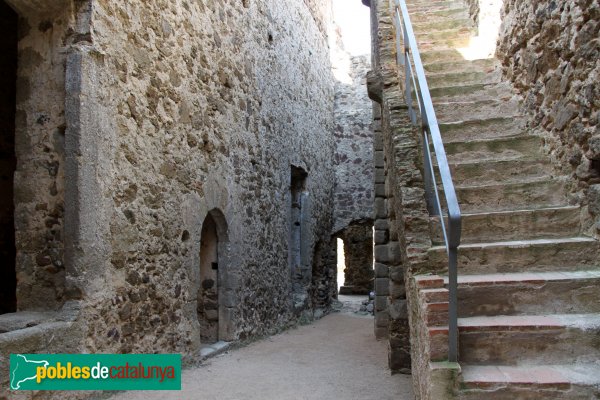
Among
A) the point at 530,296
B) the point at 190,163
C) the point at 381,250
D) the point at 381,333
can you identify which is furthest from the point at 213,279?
the point at 530,296

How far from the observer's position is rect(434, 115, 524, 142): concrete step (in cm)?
404

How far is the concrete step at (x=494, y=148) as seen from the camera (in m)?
3.80

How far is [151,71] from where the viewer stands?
4.36 meters

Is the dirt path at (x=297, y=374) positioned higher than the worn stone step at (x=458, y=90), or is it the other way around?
the worn stone step at (x=458, y=90)

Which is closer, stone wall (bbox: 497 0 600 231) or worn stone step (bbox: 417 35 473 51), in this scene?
stone wall (bbox: 497 0 600 231)

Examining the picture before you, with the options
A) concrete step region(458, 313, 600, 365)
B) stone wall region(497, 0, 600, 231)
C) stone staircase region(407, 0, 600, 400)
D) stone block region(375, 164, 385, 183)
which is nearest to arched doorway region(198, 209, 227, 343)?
stone block region(375, 164, 385, 183)

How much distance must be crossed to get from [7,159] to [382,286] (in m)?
4.83

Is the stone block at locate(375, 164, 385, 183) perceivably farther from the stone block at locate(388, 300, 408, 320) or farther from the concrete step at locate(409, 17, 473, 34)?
the stone block at locate(388, 300, 408, 320)

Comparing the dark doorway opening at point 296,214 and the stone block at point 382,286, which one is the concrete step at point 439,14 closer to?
the stone block at point 382,286

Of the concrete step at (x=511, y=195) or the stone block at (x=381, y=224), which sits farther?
the stone block at (x=381, y=224)

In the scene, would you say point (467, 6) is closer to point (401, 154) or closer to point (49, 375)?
point (401, 154)

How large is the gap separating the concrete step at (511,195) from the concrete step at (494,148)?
324 mm

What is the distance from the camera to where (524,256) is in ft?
9.83

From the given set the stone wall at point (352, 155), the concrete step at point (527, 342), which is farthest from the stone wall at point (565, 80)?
the stone wall at point (352, 155)
